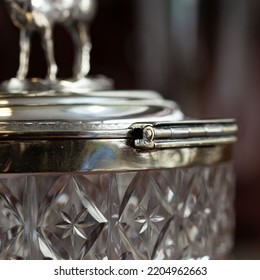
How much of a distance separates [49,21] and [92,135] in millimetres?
133

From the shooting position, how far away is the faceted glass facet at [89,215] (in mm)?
394

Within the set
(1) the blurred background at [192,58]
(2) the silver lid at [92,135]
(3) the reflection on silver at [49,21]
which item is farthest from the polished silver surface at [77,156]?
(1) the blurred background at [192,58]

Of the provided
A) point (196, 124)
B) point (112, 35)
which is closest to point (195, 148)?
point (196, 124)

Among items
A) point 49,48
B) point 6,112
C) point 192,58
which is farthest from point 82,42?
point 192,58

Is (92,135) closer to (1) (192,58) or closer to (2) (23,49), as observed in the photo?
(2) (23,49)

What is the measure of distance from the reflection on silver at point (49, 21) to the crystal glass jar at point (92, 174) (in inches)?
2.8

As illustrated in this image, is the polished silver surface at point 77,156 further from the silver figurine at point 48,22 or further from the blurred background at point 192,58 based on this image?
the blurred background at point 192,58

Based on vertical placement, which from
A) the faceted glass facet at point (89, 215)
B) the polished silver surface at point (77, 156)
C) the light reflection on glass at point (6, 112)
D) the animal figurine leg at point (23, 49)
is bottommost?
the faceted glass facet at point (89, 215)

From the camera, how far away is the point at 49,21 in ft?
1.56

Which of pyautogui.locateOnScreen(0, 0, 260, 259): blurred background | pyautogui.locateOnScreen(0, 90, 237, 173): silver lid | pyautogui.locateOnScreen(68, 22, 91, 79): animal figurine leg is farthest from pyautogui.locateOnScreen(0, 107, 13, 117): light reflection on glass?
pyautogui.locateOnScreen(0, 0, 260, 259): blurred background

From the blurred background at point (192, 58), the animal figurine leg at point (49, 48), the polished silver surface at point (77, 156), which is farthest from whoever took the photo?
the blurred background at point (192, 58)

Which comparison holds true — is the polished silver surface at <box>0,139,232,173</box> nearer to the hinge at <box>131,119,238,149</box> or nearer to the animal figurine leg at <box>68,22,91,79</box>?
the hinge at <box>131,119,238,149</box>

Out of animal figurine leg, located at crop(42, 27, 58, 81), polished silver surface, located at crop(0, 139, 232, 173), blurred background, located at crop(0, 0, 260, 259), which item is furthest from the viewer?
blurred background, located at crop(0, 0, 260, 259)

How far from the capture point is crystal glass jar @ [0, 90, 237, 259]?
1.25 feet
